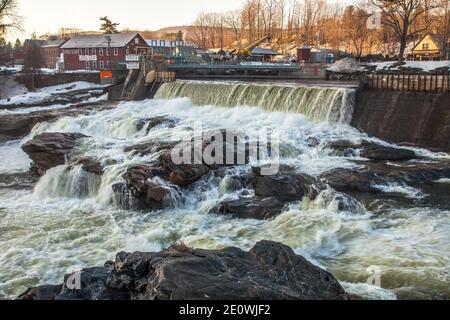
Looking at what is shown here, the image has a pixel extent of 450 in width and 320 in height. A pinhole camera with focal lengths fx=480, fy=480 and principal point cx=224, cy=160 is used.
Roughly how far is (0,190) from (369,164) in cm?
1567

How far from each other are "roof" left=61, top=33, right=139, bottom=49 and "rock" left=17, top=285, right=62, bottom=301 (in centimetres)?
6346

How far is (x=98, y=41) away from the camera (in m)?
71.1

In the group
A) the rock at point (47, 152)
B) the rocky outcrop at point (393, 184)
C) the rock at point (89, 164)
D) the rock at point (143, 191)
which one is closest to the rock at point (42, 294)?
the rock at point (143, 191)

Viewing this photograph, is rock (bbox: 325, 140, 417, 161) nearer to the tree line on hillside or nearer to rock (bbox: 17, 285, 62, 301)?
rock (bbox: 17, 285, 62, 301)

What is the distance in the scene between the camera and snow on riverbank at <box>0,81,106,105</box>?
44.0m

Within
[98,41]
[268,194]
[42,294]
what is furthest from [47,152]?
[98,41]

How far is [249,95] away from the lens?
29484 mm

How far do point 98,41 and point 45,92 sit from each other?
2298cm

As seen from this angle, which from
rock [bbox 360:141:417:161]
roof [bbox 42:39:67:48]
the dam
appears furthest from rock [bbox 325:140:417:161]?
roof [bbox 42:39:67:48]

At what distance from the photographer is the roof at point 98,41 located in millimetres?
69875

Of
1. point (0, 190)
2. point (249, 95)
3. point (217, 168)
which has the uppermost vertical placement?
point (249, 95)

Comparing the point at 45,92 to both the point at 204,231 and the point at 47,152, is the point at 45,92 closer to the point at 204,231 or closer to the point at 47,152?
the point at 47,152
